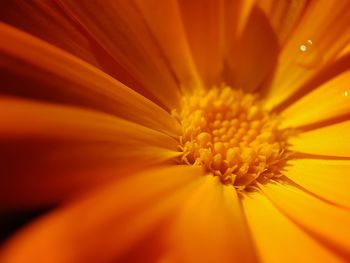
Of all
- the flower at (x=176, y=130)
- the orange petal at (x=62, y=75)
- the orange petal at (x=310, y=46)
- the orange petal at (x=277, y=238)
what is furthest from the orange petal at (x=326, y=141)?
the orange petal at (x=62, y=75)

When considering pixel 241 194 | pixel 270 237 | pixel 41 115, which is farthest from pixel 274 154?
pixel 41 115

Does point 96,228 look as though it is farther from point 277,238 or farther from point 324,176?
point 324,176

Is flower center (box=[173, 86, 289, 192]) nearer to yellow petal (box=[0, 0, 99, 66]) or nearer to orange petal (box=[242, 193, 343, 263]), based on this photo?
orange petal (box=[242, 193, 343, 263])

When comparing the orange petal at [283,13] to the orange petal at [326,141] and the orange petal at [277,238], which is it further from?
the orange petal at [277,238]

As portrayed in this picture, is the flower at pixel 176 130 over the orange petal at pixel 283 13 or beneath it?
beneath

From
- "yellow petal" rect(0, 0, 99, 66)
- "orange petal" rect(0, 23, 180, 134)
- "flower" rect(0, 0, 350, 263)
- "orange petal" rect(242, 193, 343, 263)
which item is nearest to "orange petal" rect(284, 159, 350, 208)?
"flower" rect(0, 0, 350, 263)

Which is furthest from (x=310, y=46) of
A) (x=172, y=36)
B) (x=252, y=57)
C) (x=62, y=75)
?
(x=62, y=75)

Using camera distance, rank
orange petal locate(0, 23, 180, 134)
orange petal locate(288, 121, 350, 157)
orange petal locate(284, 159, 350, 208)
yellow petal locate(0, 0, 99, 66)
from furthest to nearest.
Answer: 1. orange petal locate(288, 121, 350, 157)
2. orange petal locate(284, 159, 350, 208)
3. yellow petal locate(0, 0, 99, 66)
4. orange petal locate(0, 23, 180, 134)

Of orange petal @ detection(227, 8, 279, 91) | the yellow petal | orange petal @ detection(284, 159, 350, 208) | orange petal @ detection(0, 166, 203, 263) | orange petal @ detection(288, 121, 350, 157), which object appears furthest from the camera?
orange petal @ detection(227, 8, 279, 91)
